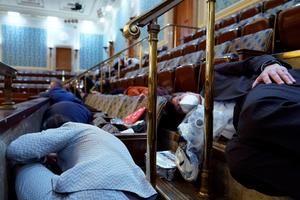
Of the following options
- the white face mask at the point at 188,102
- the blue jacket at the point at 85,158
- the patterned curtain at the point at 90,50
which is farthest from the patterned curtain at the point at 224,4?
the patterned curtain at the point at 90,50

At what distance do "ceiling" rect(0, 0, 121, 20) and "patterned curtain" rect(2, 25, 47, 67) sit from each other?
0.74 meters

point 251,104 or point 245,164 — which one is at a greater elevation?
point 251,104

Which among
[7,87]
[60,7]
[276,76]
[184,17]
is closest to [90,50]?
[60,7]

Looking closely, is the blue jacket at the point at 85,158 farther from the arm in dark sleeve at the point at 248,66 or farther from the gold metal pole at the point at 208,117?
the arm in dark sleeve at the point at 248,66

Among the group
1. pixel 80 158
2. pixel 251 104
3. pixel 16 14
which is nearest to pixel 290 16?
pixel 251 104

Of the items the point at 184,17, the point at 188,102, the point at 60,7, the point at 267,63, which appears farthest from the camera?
the point at 60,7

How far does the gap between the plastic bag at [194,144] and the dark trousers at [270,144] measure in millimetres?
400

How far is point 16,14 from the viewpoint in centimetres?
1078

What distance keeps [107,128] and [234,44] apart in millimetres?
1093

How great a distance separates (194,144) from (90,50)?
1144cm

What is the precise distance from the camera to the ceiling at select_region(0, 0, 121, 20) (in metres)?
10.0

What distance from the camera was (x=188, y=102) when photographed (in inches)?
52.2

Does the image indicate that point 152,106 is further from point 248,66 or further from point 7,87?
point 7,87

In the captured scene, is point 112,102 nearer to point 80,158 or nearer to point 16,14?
point 80,158
